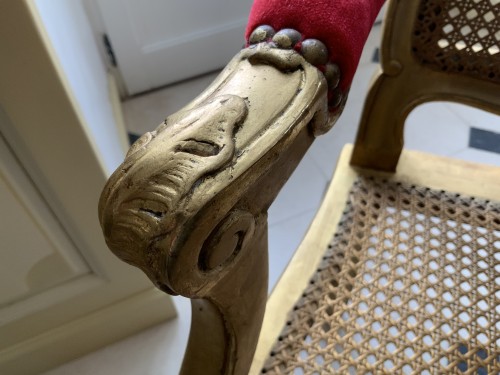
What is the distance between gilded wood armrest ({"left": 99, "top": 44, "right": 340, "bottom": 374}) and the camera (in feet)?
0.85

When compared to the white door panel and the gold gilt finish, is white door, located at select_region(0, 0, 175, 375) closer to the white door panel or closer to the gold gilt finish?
the white door panel

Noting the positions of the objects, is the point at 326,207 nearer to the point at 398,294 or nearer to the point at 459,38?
the point at 398,294

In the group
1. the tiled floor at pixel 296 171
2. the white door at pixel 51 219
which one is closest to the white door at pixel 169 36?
the tiled floor at pixel 296 171

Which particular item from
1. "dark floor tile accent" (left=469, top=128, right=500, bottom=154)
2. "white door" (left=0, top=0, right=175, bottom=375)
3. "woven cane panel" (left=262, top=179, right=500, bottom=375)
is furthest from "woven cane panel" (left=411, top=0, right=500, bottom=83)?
"dark floor tile accent" (left=469, top=128, right=500, bottom=154)

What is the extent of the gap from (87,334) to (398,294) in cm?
64

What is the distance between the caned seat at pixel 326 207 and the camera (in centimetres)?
27

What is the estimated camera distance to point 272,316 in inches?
21.0

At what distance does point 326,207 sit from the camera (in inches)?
24.5

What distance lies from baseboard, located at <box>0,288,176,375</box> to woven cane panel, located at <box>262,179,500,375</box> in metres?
0.48

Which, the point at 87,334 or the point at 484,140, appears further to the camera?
the point at 484,140

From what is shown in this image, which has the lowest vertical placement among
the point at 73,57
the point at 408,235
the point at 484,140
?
the point at 484,140

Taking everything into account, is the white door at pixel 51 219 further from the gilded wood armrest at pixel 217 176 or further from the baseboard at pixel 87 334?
the gilded wood armrest at pixel 217 176

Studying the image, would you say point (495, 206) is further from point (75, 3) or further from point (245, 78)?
point (75, 3)

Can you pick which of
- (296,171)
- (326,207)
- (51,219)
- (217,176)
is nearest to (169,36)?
(296,171)
